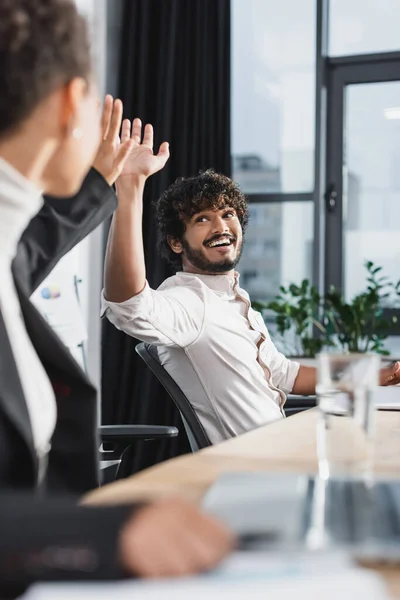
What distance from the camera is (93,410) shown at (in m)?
0.99

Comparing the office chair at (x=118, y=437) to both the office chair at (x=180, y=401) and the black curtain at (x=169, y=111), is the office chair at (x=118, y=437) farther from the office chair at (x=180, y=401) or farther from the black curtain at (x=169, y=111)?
the black curtain at (x=169, y=111)

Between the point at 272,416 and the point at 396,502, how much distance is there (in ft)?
4.49

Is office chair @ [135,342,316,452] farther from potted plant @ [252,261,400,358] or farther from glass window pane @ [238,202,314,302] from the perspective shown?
glass window pane @ [238,202,314,302]

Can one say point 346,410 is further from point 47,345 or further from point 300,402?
point 300,402

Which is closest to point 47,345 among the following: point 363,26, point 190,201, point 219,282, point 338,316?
point 219,282

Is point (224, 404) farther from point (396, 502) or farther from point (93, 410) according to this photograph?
point (396, 502)

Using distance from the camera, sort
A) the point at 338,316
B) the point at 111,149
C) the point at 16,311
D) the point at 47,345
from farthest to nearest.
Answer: the point at 338,316
the point at 111,149
the point at 47,345
the point at 16,311

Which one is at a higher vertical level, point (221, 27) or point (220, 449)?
point (221, 27)

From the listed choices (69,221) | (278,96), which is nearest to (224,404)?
(69,221)

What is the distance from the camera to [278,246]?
14.0 ft

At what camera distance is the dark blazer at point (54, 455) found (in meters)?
0.49

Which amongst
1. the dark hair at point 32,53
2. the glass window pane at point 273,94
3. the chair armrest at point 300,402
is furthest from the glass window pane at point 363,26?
the dark hair at point 32,53

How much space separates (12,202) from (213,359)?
1.27 meters

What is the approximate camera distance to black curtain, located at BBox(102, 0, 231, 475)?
4.21m
